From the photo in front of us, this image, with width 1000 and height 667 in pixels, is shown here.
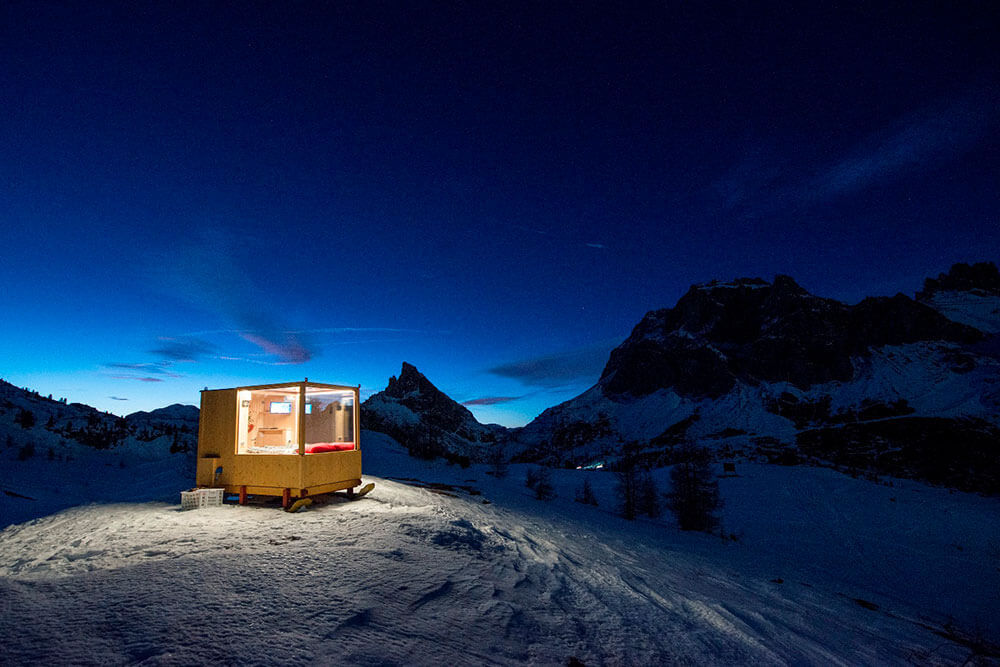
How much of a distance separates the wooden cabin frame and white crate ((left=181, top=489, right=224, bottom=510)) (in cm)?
38

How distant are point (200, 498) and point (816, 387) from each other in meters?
177

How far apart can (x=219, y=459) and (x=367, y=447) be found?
26659 mm

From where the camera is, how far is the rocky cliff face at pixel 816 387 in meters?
88.1

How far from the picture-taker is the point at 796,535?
2531 cm

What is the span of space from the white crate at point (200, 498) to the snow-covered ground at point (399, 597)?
0.42 metres

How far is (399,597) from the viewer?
5.27 meters

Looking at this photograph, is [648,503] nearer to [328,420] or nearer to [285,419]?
[328,420]

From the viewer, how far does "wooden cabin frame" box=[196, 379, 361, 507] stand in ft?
34.0

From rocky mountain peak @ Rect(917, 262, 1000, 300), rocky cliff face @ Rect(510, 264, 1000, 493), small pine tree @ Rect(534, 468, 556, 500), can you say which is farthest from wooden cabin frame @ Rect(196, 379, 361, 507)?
rocky mountain peak @ Rect(917, 262, 1000, 300)

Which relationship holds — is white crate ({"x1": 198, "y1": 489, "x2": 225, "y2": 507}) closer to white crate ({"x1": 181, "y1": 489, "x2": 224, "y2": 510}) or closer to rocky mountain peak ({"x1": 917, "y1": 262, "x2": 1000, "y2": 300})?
white crate ({"x1": 181, "y1": 489, "x2": 224, "y2": 510})

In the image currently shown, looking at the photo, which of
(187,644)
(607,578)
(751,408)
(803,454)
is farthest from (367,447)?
(751,408)

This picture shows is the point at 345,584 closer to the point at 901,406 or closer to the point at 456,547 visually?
the point at 456,547

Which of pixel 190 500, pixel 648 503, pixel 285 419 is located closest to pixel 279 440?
pixel 285 419

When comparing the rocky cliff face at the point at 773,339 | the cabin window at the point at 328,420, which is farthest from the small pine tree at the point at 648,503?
the rocky cliff face at the point at 773,339
